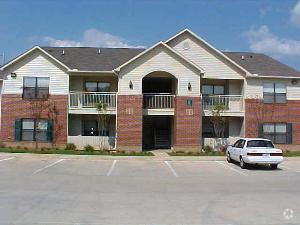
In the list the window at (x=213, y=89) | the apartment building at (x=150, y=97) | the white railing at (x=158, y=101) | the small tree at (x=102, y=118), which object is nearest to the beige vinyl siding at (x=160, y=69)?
the apartment building at (x=150, y=97)

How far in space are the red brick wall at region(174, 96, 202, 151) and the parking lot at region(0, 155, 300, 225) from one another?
29.8 feet

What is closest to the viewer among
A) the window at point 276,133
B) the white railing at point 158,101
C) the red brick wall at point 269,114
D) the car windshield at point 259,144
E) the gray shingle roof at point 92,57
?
the car windshield at point 259,144

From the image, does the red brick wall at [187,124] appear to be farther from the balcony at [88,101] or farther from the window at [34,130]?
the window at [34,130]

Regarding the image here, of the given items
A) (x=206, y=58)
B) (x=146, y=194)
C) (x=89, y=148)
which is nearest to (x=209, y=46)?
(x=206, y=58)

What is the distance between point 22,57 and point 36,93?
103 inches

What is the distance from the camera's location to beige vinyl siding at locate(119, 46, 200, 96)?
1199 inches

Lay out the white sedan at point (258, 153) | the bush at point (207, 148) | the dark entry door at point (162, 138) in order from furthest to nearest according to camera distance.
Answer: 1. the dark entry door at point (162, 138)
2. the bush at point (207, 148)
3. the white sedan at point (258, 153)

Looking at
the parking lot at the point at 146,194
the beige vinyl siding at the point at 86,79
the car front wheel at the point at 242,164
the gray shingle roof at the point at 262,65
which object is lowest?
the parking lot at the point at 146,194

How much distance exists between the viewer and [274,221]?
9008mm

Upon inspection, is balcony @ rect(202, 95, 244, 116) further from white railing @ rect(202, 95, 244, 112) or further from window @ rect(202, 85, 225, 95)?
window @ rect(202, 85, 225, 95)

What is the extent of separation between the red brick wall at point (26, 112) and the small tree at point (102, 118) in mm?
2349

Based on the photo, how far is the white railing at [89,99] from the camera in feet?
103

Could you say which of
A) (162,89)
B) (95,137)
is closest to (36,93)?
(95,137)

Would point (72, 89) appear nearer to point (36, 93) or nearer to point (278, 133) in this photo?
point (36, 93)
